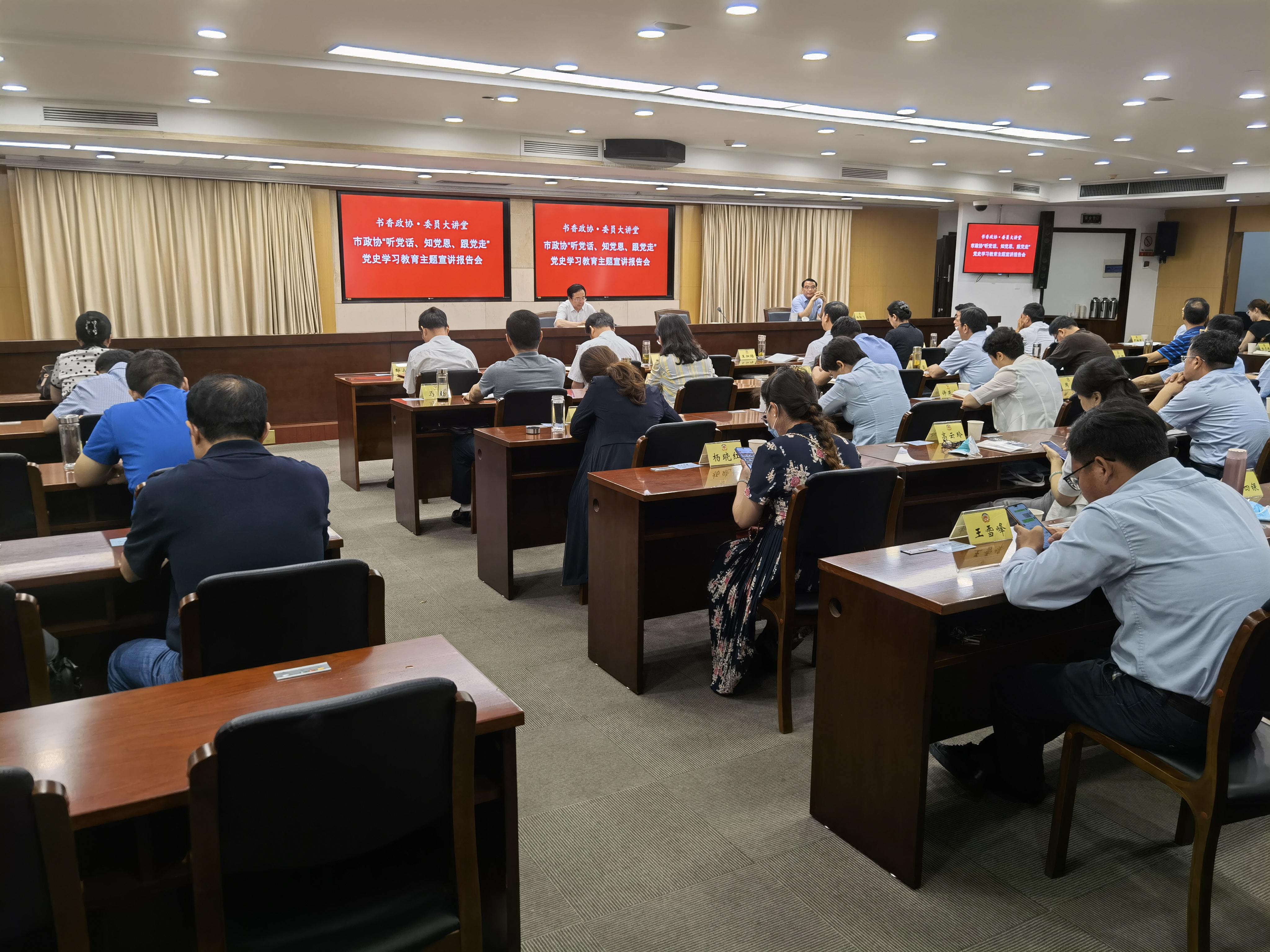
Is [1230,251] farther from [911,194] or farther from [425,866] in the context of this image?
[425,866]

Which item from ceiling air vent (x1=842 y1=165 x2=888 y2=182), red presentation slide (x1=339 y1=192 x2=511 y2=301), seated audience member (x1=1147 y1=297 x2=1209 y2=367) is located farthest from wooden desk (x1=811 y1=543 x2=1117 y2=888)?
red presentation slide (x1=339 y1=192 x2=511 y2=301)

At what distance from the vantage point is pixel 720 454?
137 inches

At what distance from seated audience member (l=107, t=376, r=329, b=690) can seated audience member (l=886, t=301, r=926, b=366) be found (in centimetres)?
648

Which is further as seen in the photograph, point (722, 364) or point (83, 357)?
point (722, 364)

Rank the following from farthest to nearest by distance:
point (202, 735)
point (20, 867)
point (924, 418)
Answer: point (924, 418) → point (202, 735) → point (20, 867)

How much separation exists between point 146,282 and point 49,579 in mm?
7780

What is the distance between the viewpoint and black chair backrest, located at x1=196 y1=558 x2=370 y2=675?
5.74ft

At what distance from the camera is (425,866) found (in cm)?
155

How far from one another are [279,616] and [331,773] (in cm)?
64

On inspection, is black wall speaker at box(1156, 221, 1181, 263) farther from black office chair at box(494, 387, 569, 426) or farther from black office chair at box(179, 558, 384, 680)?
black office chair at box(179, 558, 384, 680)

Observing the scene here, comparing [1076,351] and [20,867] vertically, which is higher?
[1076,351]

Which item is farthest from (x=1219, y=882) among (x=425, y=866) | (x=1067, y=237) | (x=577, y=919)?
(x=1067, y=237)

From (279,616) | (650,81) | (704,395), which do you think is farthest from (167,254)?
(279,616)

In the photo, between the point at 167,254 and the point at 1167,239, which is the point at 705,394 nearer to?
the point at 167,254
